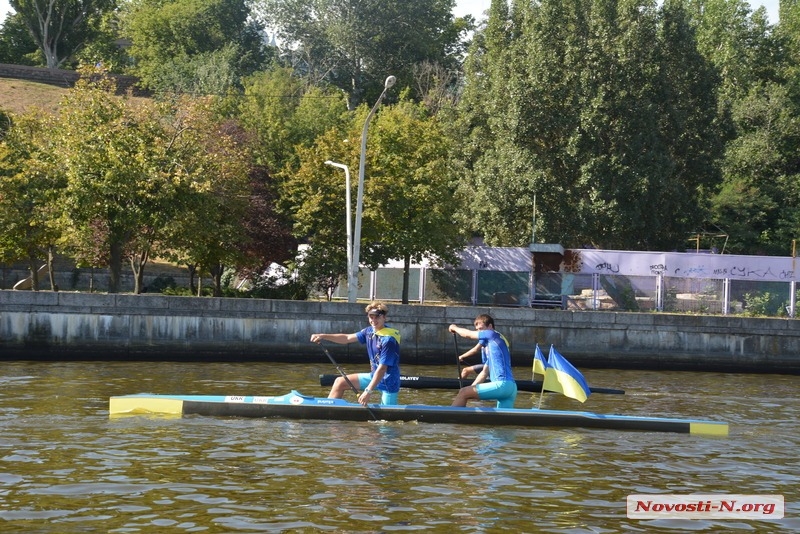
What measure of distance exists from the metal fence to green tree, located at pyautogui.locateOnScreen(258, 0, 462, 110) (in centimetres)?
4046

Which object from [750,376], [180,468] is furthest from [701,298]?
[180,468]

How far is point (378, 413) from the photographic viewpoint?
55.3ft

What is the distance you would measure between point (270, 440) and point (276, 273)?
28.3m

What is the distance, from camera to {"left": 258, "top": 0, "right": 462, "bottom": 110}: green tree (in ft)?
264

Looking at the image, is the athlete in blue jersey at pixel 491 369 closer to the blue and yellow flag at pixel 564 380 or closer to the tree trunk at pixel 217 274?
the blue and yellow flag at pixel 564 380

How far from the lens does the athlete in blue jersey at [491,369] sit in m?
16.5

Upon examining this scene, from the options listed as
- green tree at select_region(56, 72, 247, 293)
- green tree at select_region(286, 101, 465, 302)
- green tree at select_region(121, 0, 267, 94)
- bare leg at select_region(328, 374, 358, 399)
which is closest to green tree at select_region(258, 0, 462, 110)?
green tree at select_region(121, 0, 267, 94)

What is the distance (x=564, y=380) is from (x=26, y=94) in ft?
222

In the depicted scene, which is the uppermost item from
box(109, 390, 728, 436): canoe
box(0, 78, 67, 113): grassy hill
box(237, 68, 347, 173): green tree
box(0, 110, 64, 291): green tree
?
box(0, 78, 67, 113): grassy hill

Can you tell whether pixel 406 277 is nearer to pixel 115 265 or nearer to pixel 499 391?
pixel 115 265

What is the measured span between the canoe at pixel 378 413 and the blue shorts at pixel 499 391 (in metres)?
0.22

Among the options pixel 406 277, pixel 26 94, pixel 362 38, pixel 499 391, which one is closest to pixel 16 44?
pixel 26 94

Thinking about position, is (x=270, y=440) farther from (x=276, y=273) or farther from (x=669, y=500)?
(x=276, y=273)

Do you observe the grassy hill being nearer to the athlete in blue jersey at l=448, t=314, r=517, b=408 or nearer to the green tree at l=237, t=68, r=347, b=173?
the green tree at l=237, t=68, r=347, b=173
